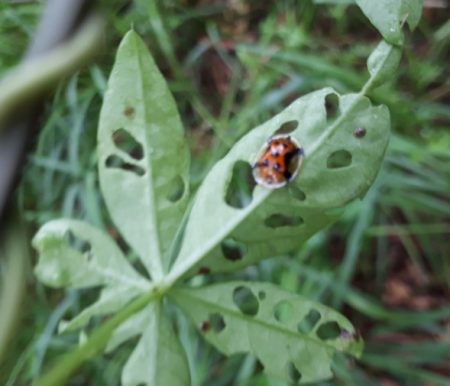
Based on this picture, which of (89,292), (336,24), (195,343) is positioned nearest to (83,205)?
(89,292)

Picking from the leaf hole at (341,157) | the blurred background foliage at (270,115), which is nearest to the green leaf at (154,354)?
the leaf hole at (341,157)

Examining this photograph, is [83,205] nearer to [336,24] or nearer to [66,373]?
[336,24]

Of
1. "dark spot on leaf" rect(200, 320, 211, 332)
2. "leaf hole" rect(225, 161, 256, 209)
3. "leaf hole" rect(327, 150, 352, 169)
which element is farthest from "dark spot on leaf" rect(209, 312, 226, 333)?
"leaf hole" rect(225, 161, 256, 209)

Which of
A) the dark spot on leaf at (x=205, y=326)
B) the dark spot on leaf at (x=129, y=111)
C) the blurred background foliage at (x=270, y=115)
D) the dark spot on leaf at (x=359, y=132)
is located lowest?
the blurred background foliage at (x=270, y=115)

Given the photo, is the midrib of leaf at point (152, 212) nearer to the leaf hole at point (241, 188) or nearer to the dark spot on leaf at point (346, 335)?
the dark spot on leaf at point (346, 335)

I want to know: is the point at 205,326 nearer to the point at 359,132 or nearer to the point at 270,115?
the point at 359,132

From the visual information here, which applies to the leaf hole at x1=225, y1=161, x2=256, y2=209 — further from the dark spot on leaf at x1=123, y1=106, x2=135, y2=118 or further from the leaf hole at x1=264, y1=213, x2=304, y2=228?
the dark spot on leaf at x1=123, y1=106, x2=135, y2=118
